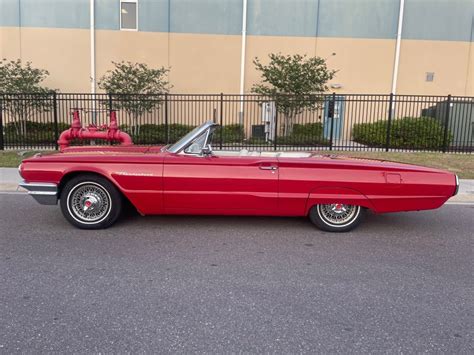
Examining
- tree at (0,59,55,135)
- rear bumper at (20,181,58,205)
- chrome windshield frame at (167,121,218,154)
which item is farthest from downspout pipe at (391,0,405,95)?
rear bumper at (20,181,58,205)

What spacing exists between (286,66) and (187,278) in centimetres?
1322

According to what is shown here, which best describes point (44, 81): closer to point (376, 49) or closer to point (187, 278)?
point (376, 49)

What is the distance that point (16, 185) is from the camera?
8227 mm

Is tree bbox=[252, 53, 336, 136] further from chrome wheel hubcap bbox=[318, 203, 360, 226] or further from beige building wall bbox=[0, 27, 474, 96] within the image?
chrome wheel hubcap bbox=[318, 203, 360, 226]

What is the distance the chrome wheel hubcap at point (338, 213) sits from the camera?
547cm

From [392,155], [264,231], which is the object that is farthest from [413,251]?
[392,155]

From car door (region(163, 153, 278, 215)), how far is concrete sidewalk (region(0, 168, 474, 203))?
13.7ft

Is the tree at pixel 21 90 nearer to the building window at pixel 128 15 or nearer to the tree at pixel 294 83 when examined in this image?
the building window at pixel 128 15

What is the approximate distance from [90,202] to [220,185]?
5.43ft

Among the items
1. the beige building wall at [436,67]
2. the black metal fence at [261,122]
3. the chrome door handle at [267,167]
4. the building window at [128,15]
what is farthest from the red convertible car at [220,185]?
the beige building wall at [436,67]

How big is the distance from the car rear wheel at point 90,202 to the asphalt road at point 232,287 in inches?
Result: 6.0

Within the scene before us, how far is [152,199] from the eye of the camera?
5.31 meters

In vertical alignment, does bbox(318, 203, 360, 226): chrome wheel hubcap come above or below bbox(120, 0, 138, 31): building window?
below

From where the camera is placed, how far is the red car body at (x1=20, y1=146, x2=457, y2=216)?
5254 millimetres
